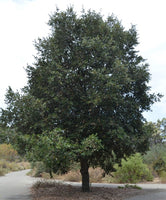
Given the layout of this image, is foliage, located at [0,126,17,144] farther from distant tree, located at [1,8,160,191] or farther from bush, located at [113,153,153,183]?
bush, located at [113,153,153,183]

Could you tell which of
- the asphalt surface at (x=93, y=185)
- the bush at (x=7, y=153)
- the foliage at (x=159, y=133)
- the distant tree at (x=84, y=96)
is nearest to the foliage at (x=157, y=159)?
the asphalt surface at (x=93, y=185)

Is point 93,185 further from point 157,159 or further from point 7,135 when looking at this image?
point 7,135

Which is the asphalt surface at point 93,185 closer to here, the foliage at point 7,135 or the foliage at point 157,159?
the foliage at point 7,135

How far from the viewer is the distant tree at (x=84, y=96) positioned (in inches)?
324

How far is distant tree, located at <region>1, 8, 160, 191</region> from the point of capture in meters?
8.23

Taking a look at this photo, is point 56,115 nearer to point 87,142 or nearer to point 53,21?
point 87,142

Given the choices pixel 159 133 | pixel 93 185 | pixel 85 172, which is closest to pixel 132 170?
pixel 93 185

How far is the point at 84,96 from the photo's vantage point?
8.66 m

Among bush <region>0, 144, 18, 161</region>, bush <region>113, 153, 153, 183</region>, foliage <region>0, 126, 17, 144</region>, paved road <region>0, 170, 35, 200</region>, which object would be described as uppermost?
bush <region>0, 144, 18, 161</region>

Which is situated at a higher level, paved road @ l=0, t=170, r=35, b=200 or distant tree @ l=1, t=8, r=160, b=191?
distant tree @ l=1, t=8, r=160, b=191

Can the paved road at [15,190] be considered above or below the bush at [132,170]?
below

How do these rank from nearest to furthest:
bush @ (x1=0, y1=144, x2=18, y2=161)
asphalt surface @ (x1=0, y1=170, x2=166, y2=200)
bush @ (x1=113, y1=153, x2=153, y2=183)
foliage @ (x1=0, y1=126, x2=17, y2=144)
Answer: foliage @ (x1=0, y1=126, x2=17, y2=144) < asphalt surface @ (x1=0, y1=170, x2=166, y2=200) < bush @ (x1=113, y1=153, x2=153, y2=183) < bush @ (x1=0, y1=144, x2=18, y2=161)

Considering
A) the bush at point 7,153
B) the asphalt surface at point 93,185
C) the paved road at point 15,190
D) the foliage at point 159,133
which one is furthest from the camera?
the bush at point 7,153

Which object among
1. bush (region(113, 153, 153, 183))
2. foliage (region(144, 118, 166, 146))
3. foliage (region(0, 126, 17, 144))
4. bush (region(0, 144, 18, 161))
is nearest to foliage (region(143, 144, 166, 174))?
bush (region(113, 153, 153, 183))
